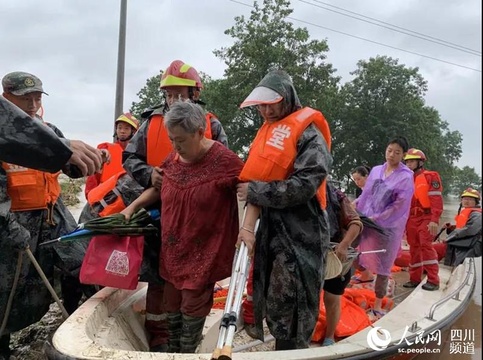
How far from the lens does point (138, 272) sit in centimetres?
268

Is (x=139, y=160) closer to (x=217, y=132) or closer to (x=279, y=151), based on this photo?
(x=217, y=132)

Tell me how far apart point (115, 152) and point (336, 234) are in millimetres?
2016

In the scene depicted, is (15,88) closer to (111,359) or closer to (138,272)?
(138,272)

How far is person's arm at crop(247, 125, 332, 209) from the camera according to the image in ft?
7.19

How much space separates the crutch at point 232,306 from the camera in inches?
69.1

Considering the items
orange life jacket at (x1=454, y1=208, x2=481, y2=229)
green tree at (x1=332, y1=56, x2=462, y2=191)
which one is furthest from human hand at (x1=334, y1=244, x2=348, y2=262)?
green tree at (x1=332, y1=56, x2=462, y2=191)

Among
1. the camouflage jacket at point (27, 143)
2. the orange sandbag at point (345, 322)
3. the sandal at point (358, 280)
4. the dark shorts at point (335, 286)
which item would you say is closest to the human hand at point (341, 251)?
the dark shorts at point (335, 286)

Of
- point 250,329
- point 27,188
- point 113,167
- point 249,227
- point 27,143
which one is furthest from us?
point 113,167

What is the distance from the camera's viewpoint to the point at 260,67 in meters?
26.5

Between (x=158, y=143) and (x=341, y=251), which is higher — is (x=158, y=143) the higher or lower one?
the higher one

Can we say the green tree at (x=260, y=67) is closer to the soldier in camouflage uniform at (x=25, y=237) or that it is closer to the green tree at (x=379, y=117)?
the green tree at (x=379, y=117)

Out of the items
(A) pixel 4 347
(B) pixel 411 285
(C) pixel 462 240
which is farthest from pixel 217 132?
(C) pixel 462 240

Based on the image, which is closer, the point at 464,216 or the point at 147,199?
the point at 147,199

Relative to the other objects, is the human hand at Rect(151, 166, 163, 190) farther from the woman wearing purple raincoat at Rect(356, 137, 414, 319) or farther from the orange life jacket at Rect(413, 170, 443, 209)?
the orange life jacket at Rect(413, 170, 443, 209)
